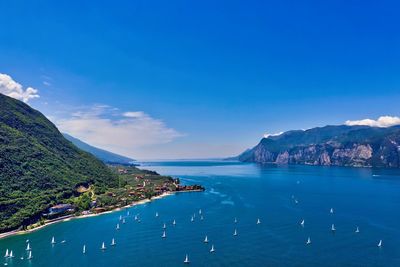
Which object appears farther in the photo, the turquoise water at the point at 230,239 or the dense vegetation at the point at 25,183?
the dense vegetation at the point at 25,183

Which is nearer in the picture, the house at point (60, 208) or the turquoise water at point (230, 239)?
the turquoise water at point (230, 239)

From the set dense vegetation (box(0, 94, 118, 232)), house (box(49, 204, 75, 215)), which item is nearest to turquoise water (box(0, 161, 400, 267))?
house (box(49, 204, 75, 215))

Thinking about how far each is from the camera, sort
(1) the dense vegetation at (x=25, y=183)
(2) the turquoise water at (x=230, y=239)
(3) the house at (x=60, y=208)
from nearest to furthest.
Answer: (2) the turquoise water at (x=230, y=239) < (1) the dense vegetation at (x=25, y=183) < (3) the house at (x=60, y=208)

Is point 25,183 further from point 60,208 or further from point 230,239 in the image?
point 230,239

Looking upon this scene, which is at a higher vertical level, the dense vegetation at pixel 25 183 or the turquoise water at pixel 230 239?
the dense vegetation at pixel 25 183

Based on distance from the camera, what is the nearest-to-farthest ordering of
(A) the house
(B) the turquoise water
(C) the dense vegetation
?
(B) the turquoise water < (C) the dense vegetation < (A) the house

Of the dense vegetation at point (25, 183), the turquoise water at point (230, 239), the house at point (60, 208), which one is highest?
the dense vegetation at point (25, 183)

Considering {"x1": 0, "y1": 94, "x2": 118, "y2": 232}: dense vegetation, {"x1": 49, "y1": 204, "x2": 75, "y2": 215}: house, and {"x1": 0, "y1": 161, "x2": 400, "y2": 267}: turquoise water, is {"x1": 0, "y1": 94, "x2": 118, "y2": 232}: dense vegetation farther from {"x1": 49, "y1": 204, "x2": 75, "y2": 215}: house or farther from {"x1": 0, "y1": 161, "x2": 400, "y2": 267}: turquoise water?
{"x1": 0, "y1": 161, "x2": 400, "y2": 267}: turquoise water

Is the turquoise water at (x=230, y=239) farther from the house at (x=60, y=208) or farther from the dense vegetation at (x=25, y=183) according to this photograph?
the dense vegetation at (x=25, y=183)

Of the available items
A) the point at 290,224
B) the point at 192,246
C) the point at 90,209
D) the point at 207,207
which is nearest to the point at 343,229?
the point at 290,224

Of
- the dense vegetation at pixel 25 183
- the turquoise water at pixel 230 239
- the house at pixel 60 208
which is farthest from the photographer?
the house at pixel 60 208

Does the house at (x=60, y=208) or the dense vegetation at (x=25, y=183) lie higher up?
the dense vegetation at (x=25, y=183)

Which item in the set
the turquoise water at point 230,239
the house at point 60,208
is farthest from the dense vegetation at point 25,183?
the turquoise water at point 230,239
